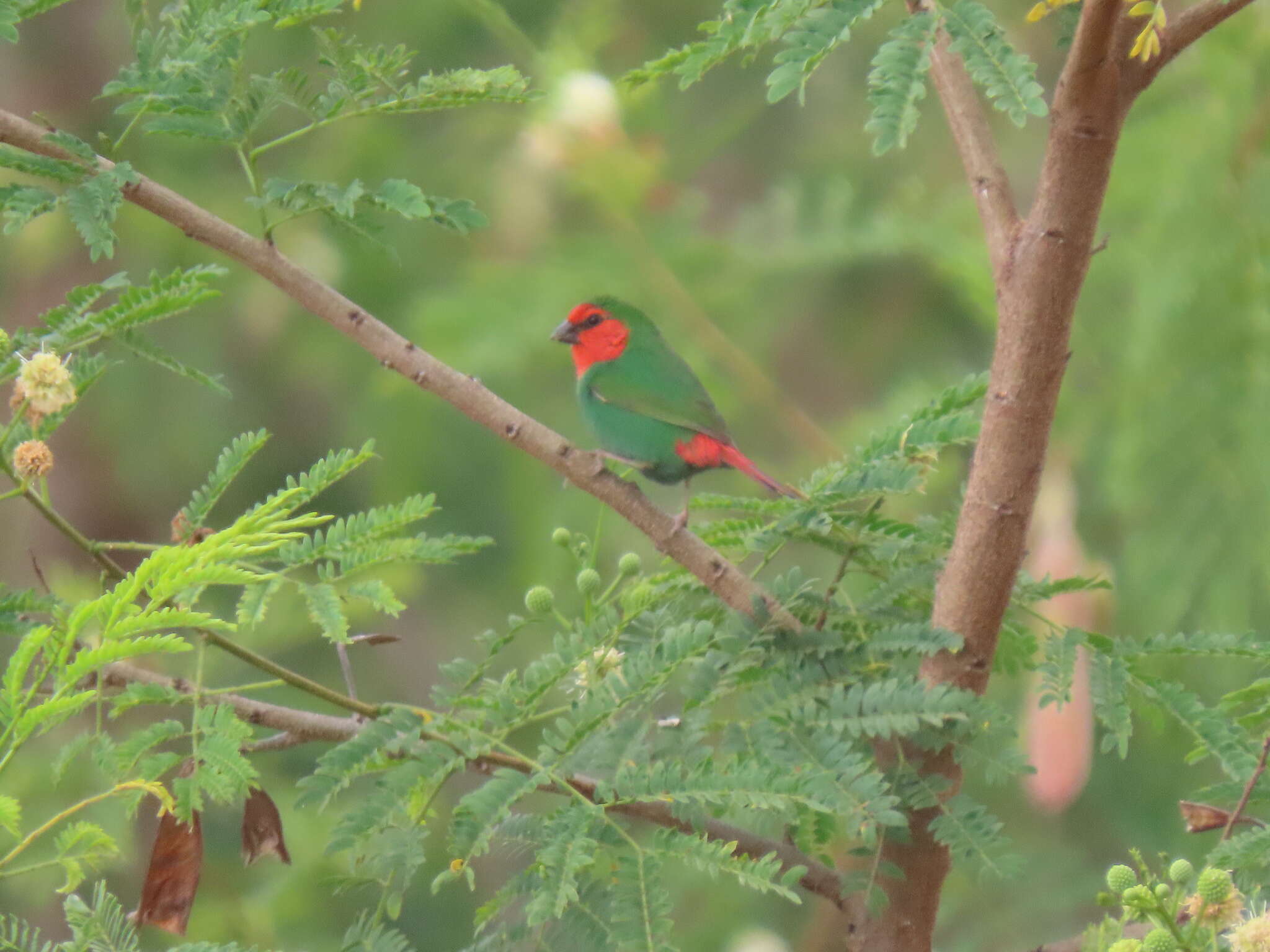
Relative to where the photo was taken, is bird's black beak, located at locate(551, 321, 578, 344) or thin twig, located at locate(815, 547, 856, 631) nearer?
thin twig, located at locate(815, 547, 856, 631)

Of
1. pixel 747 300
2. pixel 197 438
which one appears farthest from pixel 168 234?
pixel 747 300

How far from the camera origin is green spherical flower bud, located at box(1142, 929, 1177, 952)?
1.32 meters

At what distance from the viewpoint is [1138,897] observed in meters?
1.30

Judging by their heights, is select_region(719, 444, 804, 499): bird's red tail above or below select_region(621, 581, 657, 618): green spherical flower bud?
above

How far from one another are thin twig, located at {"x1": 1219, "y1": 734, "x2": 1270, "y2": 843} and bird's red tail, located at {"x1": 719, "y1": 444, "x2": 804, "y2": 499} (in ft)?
2.04

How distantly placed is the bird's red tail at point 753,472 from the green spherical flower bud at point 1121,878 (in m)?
0.69

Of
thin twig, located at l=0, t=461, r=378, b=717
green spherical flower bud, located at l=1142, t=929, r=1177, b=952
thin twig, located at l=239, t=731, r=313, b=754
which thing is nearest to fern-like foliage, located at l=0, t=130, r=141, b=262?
thin twig, located at l=0, t=461, r=378, b=717

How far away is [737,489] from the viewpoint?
18.3 feet

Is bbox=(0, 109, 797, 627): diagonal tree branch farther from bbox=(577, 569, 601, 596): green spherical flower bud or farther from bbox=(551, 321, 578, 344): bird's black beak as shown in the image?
bbox=(551, 321, 578, 344): bird's black beak

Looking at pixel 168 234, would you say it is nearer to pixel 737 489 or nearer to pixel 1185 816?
pixel 737 489

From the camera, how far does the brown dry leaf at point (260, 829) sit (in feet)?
5.42

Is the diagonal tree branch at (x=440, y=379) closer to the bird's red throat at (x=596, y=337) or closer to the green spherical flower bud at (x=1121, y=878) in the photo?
the green spherical flower bud at (x=1121, y=878)

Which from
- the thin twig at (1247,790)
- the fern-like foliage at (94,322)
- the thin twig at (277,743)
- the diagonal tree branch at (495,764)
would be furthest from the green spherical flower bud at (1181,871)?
the fern-like foliage at (94,322)

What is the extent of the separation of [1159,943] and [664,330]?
3.42 m
